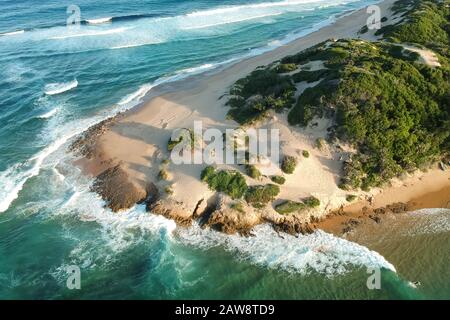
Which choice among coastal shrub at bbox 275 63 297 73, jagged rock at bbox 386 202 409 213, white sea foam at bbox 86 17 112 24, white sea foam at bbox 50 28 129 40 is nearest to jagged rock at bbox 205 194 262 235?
jagged rock at bbox 386 202 409 213

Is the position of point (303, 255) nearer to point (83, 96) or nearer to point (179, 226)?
point (179, 226)

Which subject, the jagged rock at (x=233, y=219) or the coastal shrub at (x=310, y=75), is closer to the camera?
the jagged rock at (x=233, y=219)

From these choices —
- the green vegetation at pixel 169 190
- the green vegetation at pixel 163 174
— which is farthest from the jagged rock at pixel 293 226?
Result: the green vegetation at pixel 163 174

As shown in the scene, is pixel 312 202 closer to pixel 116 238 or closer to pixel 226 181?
pixel 226 181

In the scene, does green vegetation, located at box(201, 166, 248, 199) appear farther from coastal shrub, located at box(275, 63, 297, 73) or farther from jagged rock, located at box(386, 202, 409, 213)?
coastal shrub, located at box(275, 63, 297, 73)

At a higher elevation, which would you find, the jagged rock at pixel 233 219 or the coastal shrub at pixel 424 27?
the coastal shrub at pixel 424 27

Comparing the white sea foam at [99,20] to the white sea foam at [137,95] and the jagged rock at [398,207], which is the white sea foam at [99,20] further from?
the jagged rock at [398,207]
